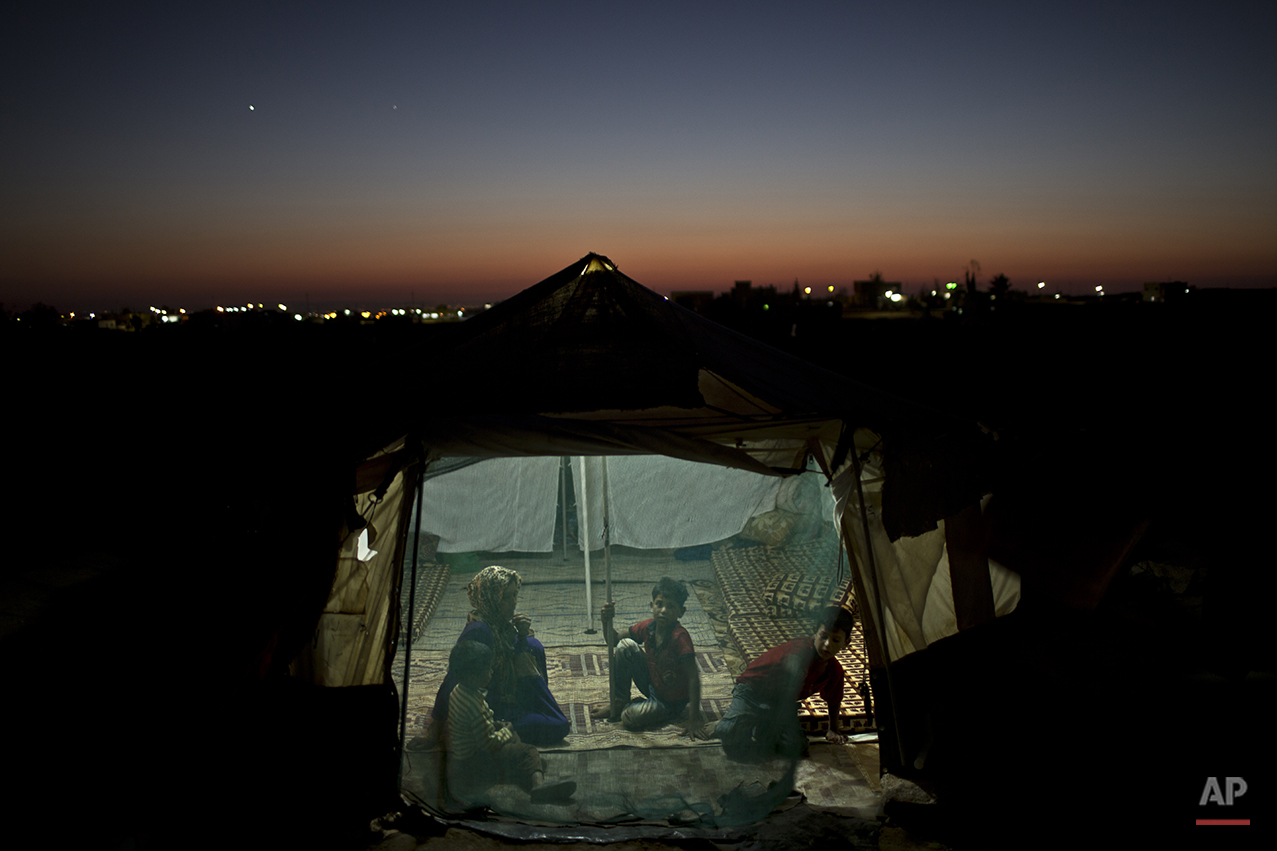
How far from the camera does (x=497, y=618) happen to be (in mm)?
3637

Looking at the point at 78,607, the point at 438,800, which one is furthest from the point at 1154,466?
the point at 78,607

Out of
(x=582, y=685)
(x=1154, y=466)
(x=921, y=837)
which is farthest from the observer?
(x=1154, y=466)

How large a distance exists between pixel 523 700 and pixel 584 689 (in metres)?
0.32

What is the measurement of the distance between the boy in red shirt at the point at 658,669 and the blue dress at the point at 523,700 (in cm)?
25

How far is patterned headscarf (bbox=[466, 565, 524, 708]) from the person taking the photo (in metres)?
3.58

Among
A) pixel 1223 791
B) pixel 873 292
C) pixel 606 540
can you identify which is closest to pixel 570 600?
pixel 606 540

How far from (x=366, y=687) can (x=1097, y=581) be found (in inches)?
194

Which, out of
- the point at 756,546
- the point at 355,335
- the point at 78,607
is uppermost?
the point at 355,335

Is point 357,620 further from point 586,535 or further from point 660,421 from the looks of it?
point 660,421

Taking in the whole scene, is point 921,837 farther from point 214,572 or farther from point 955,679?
point 214,572

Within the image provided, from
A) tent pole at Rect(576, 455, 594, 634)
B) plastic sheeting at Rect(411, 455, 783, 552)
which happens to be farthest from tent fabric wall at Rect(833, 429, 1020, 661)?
tent pole at Rect(576, 455, 594, 634)

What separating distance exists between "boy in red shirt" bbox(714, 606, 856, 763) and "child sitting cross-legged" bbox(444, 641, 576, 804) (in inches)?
34.3

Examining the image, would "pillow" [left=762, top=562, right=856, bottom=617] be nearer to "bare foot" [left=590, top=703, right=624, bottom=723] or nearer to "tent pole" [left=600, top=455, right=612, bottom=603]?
"tent pole" [left=600, top=455, right=612, bottom=603]

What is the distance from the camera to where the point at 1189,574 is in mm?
5609
